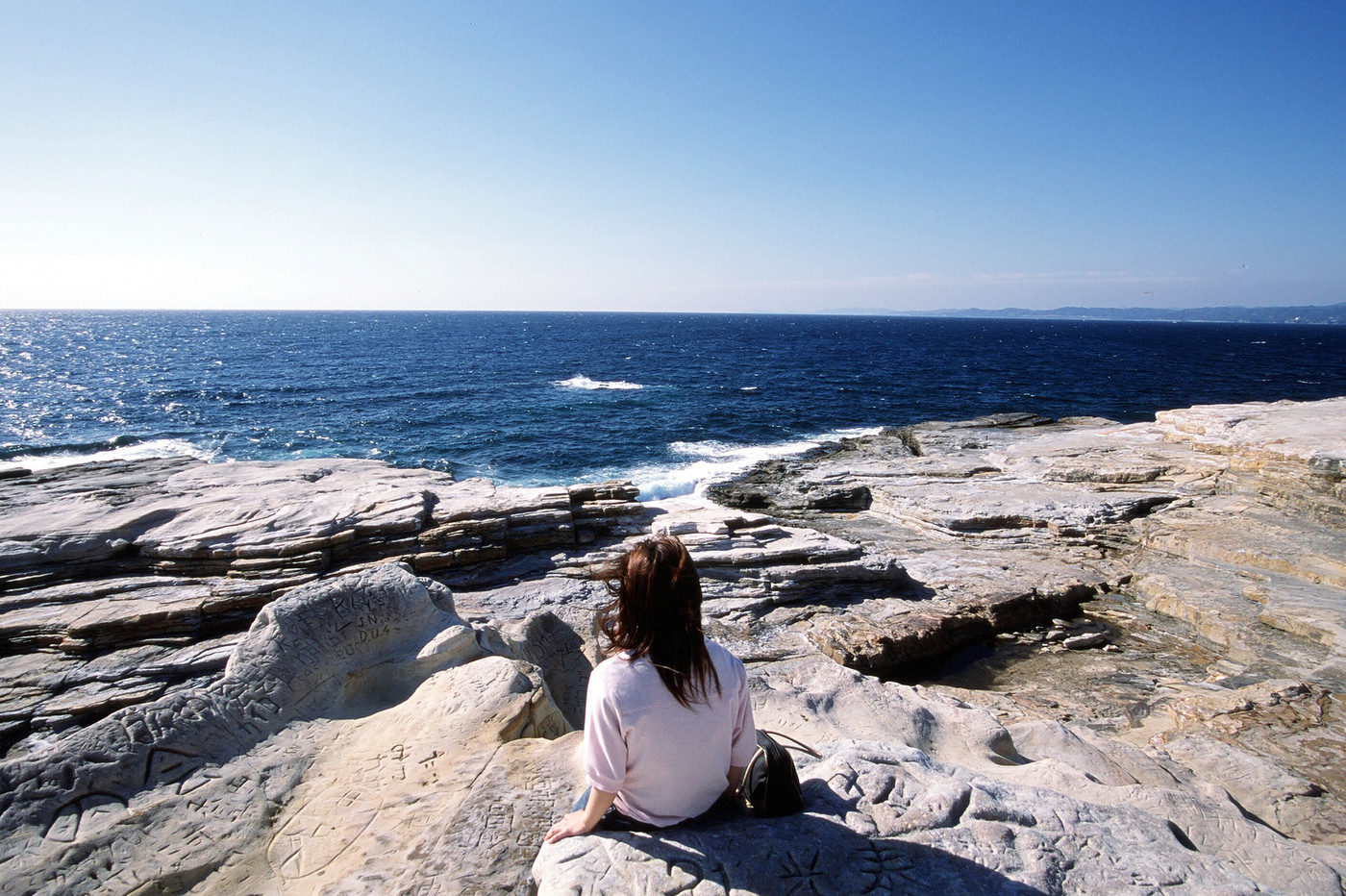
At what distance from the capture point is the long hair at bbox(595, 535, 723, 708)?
2.74 metres

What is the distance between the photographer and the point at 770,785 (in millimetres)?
3111

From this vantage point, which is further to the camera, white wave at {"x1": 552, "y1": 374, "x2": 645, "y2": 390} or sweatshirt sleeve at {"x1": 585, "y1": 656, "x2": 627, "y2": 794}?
white wave at {"x1": 552, "y1": 374, "x2": 645, "y2": 390}

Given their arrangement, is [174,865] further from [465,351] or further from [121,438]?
[465,351]

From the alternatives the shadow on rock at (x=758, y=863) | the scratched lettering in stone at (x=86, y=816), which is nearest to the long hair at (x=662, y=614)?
the shadow on rock at (x=758, y=863)

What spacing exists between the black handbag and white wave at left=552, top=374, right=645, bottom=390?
46.6 meters

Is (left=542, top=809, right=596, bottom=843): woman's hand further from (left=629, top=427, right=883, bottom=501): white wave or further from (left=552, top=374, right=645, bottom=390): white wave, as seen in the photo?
(left=552, top=374, right=645, bottom=390): white wave

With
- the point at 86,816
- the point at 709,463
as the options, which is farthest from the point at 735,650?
the point at 709,463

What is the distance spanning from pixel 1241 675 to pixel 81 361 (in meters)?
85.4

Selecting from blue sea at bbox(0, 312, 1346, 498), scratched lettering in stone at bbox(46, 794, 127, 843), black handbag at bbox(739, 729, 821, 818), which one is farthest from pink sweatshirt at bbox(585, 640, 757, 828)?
blue sea at bbox(0, 312, 1346, 498)

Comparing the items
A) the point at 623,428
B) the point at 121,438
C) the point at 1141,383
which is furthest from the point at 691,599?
the point at 1141,383

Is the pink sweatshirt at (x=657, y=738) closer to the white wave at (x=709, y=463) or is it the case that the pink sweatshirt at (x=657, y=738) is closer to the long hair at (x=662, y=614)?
the long hair at (x=662, y=614)

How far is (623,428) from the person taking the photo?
1368 inches

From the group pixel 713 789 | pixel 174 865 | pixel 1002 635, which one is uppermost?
pixel 713 789

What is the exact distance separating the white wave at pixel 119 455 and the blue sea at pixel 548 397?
0.16 m
